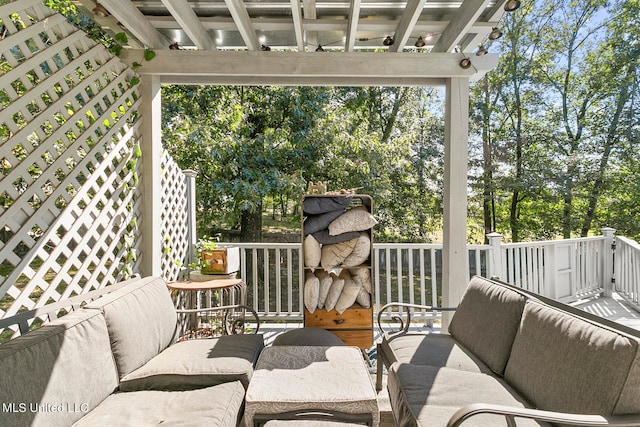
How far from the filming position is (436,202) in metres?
8.89

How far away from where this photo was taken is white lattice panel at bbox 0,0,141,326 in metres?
1.87

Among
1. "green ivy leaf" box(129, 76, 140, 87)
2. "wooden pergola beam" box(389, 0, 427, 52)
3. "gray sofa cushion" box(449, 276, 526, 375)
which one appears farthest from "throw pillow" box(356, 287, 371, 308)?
"green ivy leaf" box(129, 76, 140, 87)

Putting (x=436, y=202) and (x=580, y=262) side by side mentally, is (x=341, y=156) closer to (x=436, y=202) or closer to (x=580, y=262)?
(x=436, y=202)

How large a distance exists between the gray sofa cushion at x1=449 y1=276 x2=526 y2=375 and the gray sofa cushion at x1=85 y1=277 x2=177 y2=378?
1848mm

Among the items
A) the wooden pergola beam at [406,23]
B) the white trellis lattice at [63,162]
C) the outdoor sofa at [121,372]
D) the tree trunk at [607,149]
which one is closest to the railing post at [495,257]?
→ the wooden pergola beam at [406,23]

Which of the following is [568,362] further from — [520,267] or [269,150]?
[269,150]

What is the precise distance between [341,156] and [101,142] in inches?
199

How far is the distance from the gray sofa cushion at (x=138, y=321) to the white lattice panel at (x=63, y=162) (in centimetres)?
38

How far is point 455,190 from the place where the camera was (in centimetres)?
336

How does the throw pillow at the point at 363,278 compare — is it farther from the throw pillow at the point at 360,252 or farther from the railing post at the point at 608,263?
the railing post at the point at 608,263

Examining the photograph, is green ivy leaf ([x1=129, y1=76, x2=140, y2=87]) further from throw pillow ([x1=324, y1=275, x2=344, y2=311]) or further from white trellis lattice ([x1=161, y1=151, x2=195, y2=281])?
throw pillow ([x1=324, y1=275, x2=344, y2=311])

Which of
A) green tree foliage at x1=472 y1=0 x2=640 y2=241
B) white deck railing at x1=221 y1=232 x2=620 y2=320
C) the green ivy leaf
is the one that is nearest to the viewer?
the green ivy leaf

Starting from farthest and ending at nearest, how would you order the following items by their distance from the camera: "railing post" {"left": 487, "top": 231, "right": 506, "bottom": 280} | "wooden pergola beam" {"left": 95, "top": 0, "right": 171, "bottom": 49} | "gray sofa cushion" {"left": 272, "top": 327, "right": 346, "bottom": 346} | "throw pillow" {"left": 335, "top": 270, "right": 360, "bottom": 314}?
"railing post" {"left": 487, "top": 231, "right": 506, "bottom": 280} → "throw pillow" {"left": 335, "top": 270, "right": 360, "bottom": 314} → "gray sofa cushion" {"left": 272, "top": 327, "right": 346, "bottom": 346} → "wooden pergola beam" {"left": 95, "top": 0, "right": 171, "bottom": 49}

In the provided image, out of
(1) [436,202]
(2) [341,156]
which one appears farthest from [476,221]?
(2) [341,156]
